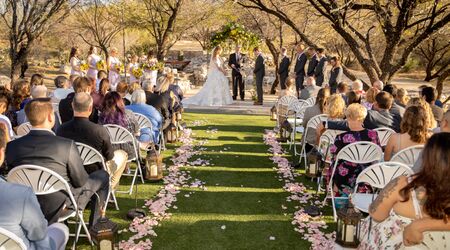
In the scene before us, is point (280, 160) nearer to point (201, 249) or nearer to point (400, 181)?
point (201, 249)

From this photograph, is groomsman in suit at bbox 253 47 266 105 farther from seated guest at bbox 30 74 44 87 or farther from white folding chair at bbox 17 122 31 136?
white folding chair at bbox 17 122 31 136

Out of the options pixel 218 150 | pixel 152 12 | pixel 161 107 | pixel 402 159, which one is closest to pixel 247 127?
pixel 218 150

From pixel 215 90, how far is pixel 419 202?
43.5ft

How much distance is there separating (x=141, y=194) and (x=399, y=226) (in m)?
4.24

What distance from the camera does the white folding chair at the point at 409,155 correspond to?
4676 mm

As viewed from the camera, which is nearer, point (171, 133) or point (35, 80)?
point (35, 80)

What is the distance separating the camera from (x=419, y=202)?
288 cm

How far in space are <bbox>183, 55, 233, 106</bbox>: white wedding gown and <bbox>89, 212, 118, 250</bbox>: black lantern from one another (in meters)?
11.9

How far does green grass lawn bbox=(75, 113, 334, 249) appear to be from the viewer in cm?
492

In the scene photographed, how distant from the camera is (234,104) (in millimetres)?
15938

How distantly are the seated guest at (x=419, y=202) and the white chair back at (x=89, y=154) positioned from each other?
3002mm

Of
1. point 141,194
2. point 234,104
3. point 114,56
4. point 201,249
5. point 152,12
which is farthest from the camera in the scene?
point 152,12

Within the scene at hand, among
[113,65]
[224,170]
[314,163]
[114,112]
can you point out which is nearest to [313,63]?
[113,65]

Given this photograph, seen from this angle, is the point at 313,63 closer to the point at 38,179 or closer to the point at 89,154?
the point at 89,154
